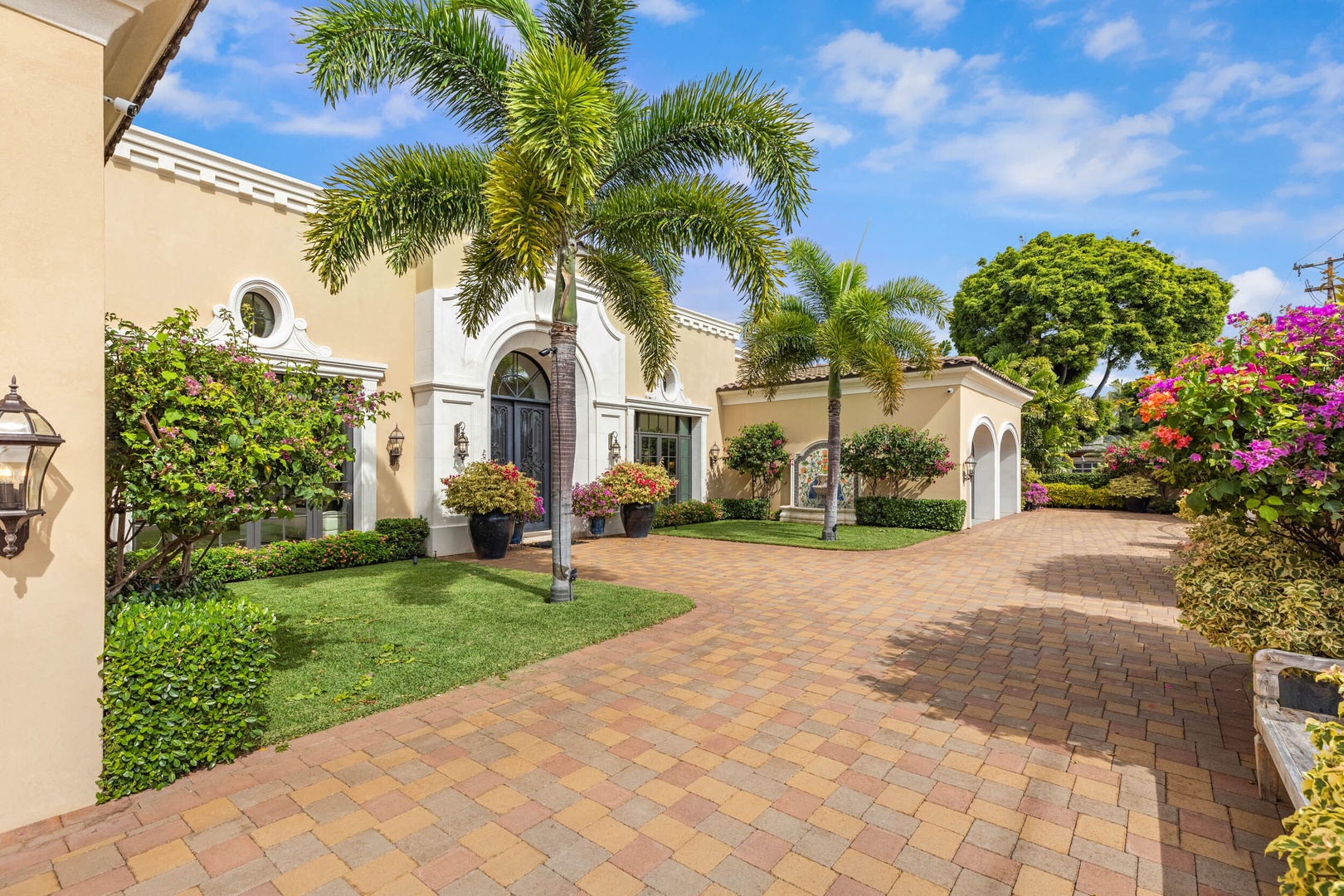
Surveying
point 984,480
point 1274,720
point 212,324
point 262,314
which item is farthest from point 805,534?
point 212,324

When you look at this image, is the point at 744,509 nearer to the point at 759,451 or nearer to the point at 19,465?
the point at 759,451

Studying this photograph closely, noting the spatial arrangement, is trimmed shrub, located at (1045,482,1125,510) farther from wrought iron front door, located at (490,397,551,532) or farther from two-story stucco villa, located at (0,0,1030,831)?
wrought iron front door, located at (490,397,551,532)

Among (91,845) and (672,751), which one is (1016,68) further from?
(91,845)

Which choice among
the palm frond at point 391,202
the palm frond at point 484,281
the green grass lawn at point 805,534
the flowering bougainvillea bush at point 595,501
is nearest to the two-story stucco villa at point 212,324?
the flowering bougainvillea bush at point 595,501

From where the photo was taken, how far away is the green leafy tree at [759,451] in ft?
60.0

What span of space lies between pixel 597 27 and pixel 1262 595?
8289mm

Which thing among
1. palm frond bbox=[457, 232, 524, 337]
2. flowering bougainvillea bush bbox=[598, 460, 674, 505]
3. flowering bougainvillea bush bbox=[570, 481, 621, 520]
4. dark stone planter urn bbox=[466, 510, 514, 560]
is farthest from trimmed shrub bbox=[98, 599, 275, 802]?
flowering bougainvillea bush bbox=[598, 460, 674, 505]

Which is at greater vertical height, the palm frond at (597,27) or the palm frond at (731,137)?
the palm frond at (597,27)

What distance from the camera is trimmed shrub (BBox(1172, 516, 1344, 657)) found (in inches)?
144

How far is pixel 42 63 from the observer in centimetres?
300

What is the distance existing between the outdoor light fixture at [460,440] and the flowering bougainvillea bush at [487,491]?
0.41m

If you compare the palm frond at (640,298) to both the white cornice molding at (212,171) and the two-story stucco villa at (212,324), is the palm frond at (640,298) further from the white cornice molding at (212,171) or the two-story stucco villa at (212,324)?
the white cornice molding at (212,171)

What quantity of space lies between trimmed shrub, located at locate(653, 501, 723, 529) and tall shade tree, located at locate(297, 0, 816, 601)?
8.41 m

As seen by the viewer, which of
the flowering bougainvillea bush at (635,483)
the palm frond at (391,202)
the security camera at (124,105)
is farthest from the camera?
the flowering bougainvillea bush at (635,483)
